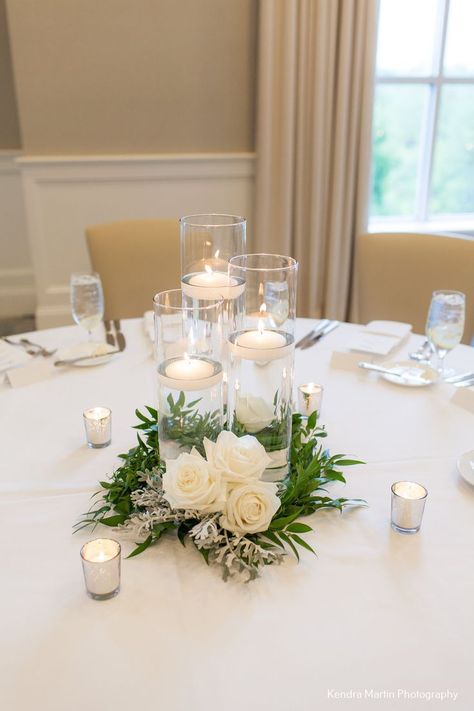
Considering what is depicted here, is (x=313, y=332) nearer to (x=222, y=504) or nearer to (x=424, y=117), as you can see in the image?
(x=222, y=504)

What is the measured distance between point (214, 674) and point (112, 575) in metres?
0.17

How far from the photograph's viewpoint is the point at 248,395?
36.3 inches

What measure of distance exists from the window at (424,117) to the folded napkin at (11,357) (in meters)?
2.54

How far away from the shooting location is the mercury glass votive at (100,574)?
2.48ft

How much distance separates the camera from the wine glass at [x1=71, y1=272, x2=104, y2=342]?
1.45 m

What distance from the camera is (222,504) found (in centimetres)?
82

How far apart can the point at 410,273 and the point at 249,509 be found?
1450 mm

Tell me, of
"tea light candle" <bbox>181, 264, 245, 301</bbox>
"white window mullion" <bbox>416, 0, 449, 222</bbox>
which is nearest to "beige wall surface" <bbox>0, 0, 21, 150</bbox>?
"white window mullion" <bbox>416, 0, 449, 222</bbox>

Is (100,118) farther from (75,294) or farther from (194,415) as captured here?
(194,415)

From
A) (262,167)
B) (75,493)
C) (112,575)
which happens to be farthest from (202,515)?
(262,167)

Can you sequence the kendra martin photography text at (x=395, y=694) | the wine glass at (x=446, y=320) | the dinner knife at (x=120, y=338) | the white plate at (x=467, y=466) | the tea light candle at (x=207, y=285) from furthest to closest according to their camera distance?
the dinner knife at (x=120, y=338), the wine glass at (x=446, y=320), the tea light candle at (x=207, y=285), the white plate at (x=467, y=466), the kendra martin photography text at (x=395, y=694)

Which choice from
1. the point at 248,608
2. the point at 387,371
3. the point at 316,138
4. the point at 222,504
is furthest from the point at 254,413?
the point at 316,138

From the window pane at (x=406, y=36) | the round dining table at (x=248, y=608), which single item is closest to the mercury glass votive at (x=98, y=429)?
the round dining table at (x=248, y=608)

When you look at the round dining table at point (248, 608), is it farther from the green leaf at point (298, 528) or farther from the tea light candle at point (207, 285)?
the tea light candle at point (207, 285)
